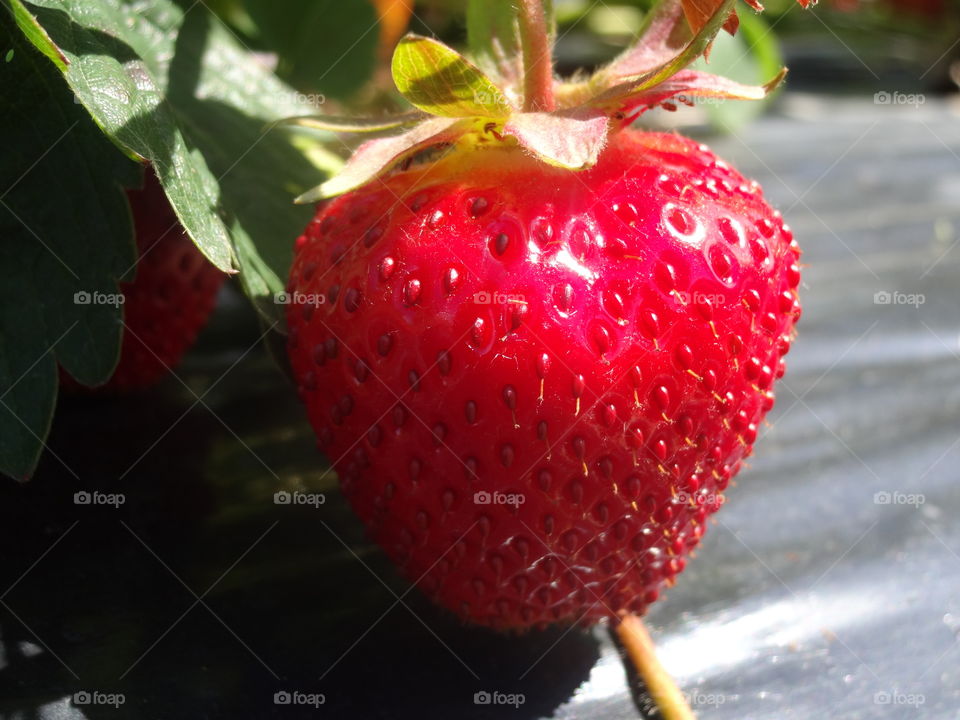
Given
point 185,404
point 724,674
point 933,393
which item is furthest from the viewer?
point 933,393

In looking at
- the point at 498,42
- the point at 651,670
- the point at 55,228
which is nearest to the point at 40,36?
the point at 55,228

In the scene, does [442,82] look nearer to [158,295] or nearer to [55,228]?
[55,228]

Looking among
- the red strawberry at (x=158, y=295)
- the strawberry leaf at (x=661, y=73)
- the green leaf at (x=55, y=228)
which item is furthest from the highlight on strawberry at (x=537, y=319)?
the red strawberry at (x=158, y=295)

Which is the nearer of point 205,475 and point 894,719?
point 894,719

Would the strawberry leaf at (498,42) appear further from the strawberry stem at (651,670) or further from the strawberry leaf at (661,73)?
the strawberry stem at (651,670)

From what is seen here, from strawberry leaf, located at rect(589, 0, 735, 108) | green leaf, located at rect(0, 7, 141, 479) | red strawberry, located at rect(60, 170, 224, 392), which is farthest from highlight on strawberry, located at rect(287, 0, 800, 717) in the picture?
red strawberry, located at rect(60, 170, 224, 392)

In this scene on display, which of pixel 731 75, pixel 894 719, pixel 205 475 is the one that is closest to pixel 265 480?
pixel 205 475

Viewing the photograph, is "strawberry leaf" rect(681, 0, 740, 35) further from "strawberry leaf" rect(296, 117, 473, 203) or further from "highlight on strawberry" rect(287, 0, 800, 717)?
"strawberry leaf" rect(296, 117, 473, 203)

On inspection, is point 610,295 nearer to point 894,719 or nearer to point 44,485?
point 894,719
